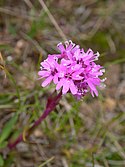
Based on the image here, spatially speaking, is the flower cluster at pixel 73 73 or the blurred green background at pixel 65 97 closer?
the flower cluster at pixel 73 73

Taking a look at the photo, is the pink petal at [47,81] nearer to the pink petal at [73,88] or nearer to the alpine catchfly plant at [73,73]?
the alpine catchfly plant at [73,73]

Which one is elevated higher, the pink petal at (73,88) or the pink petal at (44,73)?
the pink petal at (44,73)

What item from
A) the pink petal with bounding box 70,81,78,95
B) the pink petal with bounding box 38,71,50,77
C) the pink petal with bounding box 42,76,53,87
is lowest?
the pink petal with bounding box 70,81,78,95

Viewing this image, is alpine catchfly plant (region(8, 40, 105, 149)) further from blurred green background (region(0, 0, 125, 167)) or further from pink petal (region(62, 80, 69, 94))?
blurred green background (region(0, 0, 125, 167))

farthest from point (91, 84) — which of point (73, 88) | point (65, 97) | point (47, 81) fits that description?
point (65, 97)

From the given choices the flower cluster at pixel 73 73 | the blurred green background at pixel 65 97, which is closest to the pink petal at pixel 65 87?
the flower cluster at pixel 73 73

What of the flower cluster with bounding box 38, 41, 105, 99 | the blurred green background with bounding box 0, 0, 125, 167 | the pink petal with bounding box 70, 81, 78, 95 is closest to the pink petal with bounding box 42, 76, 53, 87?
the flower cluster with bounding box 38, 41, 105, 99

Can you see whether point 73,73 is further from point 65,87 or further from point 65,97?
point 65,97

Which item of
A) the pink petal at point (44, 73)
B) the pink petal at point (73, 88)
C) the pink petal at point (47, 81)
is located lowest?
the pink petal at point (73, 88)
